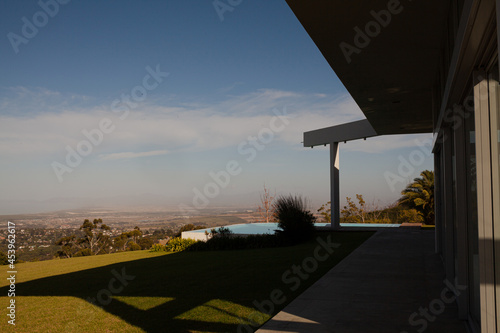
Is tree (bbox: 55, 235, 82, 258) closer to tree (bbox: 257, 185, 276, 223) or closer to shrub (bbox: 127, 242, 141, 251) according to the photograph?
shrub (bbox: 127, 242, 141, 251)

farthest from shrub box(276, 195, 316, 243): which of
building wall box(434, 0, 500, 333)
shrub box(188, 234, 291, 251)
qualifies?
building wall box(434, 0, 500, 333)

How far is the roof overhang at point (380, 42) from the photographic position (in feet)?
13.1

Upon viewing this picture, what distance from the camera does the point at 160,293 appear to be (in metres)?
5.14

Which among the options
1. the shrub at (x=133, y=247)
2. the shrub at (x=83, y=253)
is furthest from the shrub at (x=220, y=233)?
the shrub at (x=83, y=253)

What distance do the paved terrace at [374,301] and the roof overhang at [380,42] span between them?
3105 mm

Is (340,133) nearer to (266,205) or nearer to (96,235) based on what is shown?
(266,205)

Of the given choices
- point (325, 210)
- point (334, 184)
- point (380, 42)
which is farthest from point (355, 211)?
point (380, 42)

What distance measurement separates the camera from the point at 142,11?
10.3 metres

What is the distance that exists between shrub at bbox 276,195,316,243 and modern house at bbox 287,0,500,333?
4.21 metres

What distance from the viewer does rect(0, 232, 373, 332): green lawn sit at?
153 inches

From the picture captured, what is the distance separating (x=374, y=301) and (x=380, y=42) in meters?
3.17

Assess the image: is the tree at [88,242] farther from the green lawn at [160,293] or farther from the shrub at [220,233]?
the green lawn at [160,293]

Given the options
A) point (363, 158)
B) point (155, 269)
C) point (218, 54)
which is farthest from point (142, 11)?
point (363, 158)

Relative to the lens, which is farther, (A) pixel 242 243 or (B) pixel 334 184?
(B) pixel 334 184
